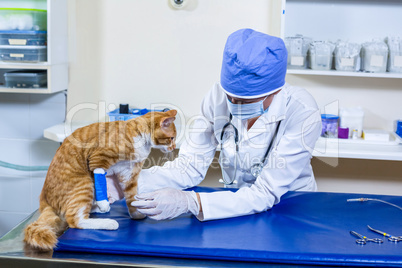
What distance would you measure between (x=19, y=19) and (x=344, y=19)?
1810mm

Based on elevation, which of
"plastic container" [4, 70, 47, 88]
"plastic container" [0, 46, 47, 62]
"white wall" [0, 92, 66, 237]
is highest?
"plastic container" [0, 46, 47, 62]

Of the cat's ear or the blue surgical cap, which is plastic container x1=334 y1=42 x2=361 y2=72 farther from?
the cat's ear

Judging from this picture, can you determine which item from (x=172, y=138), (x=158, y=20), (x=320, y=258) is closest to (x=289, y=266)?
(x=320, y=258)

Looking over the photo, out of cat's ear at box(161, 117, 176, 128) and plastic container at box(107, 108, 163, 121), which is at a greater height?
cat's ear at box(161, 117, 176, 128)

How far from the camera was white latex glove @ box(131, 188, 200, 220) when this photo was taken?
135cm

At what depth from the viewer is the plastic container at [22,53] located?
2.48 metres

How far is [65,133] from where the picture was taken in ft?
8.38

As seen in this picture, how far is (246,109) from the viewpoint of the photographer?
1.58 m

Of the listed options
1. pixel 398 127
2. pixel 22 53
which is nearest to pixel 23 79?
pixel 22 53

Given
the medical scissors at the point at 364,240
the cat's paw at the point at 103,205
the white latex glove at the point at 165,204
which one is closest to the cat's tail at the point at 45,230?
the cat's paw at the point at 103,205

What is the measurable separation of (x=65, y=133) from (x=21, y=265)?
1450mm

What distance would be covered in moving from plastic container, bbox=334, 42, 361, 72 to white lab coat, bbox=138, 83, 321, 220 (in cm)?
92

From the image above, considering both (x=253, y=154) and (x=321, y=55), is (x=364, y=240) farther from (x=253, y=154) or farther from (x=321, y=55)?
(x=321, y=55)

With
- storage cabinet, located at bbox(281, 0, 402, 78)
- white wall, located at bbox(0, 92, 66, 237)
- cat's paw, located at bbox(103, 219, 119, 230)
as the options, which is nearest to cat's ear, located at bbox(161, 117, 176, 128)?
cat's paw, located at bbox(103, 219, 119, 230)
